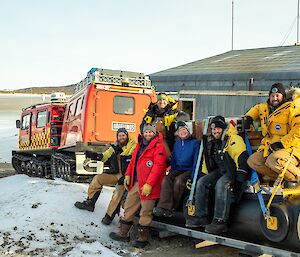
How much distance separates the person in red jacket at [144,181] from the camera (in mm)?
6512

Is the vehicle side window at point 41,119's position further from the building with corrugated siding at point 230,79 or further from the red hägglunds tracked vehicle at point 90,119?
the building with corrugated siding at point 230,79

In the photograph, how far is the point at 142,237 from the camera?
6.51m

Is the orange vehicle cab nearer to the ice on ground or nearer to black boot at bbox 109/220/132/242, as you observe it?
the ice on ground

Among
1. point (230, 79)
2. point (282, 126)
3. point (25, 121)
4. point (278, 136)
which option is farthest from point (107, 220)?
point (230, 79)

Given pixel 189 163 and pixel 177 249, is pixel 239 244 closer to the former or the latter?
pixel 177 249

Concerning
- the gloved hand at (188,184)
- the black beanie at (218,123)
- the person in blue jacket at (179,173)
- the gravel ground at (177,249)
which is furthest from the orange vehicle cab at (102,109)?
the black beanie at (218,123)

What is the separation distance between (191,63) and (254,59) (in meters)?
3.85

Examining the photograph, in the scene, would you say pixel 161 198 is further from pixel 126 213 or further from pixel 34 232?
pixel 34 232

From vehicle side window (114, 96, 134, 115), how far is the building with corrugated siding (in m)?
4.17

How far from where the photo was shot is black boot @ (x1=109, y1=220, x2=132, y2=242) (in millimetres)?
6676

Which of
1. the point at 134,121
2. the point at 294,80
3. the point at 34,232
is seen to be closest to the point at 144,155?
the point at 34,232

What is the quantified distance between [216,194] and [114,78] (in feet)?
21.7

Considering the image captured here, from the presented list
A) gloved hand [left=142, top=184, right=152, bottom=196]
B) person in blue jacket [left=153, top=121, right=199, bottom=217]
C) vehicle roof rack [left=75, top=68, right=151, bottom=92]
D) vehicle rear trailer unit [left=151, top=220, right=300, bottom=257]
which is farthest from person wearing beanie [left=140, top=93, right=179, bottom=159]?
vehicle roof rack [left=75, top=68, right=151, bottom=92]

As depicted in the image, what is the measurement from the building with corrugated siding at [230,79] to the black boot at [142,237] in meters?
9.34
